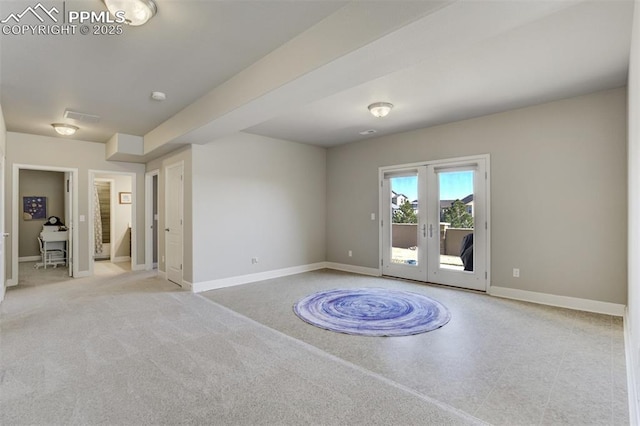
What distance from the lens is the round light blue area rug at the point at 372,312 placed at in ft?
11.1

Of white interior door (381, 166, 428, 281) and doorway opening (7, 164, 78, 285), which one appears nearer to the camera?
white interior door (381, 166, 428, 281)

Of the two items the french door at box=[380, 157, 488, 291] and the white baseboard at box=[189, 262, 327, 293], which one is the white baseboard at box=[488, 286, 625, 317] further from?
the white baseboard at box=[189, 262, 327, 293]

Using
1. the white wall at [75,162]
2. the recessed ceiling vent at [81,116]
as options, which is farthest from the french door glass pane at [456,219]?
the white wall at [75,162]

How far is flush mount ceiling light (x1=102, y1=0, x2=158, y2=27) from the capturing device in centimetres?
210

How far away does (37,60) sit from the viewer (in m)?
2.94

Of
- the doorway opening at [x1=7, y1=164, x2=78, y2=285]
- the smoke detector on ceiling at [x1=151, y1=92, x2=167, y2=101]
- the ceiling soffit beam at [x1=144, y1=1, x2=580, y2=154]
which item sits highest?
the smoke detector on ceiling at [x1=151, y1=92, x2=167, y2=101]

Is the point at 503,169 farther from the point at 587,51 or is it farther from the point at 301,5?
the point at 301,5

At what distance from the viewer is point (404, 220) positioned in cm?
586

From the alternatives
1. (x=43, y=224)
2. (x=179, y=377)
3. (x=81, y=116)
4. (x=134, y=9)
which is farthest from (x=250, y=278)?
(x=43, y=224)

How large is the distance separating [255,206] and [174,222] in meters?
1.45

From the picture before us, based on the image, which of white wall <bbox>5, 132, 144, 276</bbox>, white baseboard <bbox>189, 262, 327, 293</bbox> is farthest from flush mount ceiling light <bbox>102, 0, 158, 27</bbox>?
white wall <bbox>5, 132, 144, 276</bbox>

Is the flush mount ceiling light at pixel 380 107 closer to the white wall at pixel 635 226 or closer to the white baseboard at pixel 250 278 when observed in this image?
the white wall at pixel 635 226

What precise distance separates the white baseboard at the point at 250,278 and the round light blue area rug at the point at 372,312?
1424mm

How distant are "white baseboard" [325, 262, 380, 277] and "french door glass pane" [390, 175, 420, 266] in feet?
1.49
